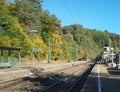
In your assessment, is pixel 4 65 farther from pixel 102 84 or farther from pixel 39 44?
pixel 39 44

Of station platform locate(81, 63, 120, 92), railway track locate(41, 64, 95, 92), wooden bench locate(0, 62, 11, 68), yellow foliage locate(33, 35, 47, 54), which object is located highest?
yellow foliage locate(33, 35, 47, 54)

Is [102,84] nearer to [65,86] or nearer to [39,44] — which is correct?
[65,86]

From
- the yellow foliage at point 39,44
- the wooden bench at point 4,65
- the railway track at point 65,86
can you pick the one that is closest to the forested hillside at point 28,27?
the yellow foliage at point 39,44

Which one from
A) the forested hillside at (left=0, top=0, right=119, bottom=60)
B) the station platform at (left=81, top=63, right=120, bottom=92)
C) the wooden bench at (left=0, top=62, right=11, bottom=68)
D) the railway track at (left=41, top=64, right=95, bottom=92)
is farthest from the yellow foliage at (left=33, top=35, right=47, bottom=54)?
the railway track at (left=41, top=64, right=95, bottom=92)

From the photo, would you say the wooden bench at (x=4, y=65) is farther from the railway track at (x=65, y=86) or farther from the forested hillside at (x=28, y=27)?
the railway track at (x=65, y=86)

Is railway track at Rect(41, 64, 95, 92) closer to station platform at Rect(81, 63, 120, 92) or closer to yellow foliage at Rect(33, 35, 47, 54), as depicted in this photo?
station platform at Rect(81, 63, 120, 92)

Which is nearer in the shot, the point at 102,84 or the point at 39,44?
the point at 102,84

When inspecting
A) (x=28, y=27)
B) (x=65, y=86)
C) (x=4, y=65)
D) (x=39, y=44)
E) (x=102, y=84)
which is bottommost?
(x=65, y=86)

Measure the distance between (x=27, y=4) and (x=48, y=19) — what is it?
43.1 ft

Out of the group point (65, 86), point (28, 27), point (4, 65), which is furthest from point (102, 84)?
point (28, 27)

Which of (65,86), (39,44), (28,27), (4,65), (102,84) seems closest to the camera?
(102,84)

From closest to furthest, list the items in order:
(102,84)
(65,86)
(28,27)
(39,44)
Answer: (102,84), (65,86), (39,44), (28,27)

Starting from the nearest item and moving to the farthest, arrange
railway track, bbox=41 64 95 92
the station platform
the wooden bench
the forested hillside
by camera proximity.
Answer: the station platform → railway track, bbox=41 64 95 92 → the wooden bench → the forested hillside

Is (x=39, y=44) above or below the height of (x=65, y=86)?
above
